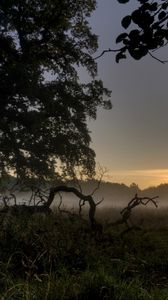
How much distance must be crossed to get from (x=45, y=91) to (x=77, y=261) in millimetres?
18577

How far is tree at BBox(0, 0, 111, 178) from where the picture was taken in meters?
25.6

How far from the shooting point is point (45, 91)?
27250 mm

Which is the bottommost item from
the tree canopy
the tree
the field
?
the field

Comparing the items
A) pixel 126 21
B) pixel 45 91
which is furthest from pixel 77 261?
pixel 45 91

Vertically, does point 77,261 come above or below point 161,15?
below

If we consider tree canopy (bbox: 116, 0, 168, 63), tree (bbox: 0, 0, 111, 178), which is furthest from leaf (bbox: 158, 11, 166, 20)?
tree (bbox: 0, 0, 111, 178)

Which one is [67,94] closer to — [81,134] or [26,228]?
[81,134]

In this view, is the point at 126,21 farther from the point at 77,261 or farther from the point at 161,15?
the point at 77,261

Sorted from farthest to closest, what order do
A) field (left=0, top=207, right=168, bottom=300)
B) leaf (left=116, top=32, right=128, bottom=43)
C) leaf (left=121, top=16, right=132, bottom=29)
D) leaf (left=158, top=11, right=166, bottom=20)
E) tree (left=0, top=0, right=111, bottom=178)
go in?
tree (left=0, top=0, right=111, bottom=178) < field (left=0, top=207, right=168, bottom=300) < leaf (left=158, top=11, right=166, bottom=20) < leaf (left=116, top=32, right=128, bottom=43) < leaf (left=121, top=16, right=132, bottom=29)

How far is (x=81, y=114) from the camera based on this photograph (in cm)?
2822

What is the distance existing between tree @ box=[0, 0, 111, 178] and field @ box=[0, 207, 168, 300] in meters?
15.0

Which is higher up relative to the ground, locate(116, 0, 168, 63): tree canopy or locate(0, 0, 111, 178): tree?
locate(0, 0, 111, 178): tree

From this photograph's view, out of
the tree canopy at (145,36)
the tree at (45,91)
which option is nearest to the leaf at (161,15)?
the tree canopy at (145,36)

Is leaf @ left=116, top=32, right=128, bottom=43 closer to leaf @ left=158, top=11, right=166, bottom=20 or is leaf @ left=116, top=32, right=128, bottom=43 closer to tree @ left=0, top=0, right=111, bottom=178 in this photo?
leaf @ left=158, top=11, right=166, bottom=20
